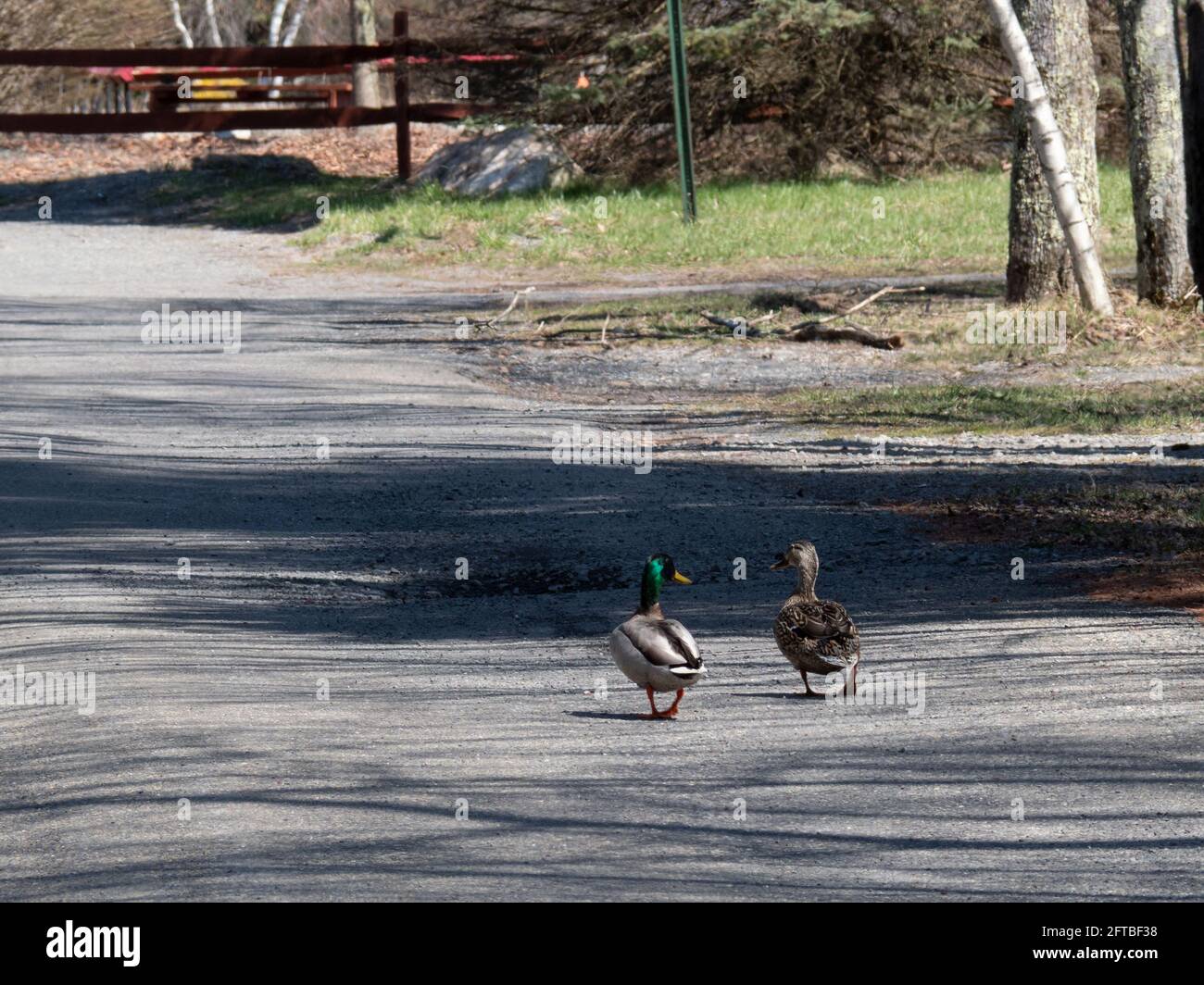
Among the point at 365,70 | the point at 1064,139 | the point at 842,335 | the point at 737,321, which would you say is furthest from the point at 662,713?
the point at 365,70

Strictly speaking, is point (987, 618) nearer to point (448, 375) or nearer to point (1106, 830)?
point (1106, 830)

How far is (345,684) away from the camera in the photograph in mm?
7758

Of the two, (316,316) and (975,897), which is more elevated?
(316,316)

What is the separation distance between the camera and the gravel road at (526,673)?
5.49 metres

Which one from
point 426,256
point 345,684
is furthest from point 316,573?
point 426,256

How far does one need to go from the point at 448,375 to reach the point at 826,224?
387 inches

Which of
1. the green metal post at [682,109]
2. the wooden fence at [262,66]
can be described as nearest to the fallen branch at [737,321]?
the green metal post at [682,109]

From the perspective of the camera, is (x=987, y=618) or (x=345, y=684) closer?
(x=345, y=684)

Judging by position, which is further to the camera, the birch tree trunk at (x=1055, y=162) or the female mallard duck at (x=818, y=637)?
the birch tree trunk at (x=1055, y=162)

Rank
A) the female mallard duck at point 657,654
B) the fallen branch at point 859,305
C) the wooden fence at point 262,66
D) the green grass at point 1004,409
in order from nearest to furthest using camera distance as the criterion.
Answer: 1. the female mallard duck at point 657,654
2. the green grass at point 1004,409
3. the fallen branch at point 859,305
4. the wooden fence at point 262,66

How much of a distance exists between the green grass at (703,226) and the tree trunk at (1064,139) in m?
3.96

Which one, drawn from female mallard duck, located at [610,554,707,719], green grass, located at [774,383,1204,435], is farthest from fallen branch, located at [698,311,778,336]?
female mallard duck, located at [610,554,707,719]

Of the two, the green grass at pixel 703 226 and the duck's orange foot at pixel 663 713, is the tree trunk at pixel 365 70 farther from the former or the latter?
the duck's orange foot at pixel 663 713

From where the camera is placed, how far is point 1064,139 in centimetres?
1814
